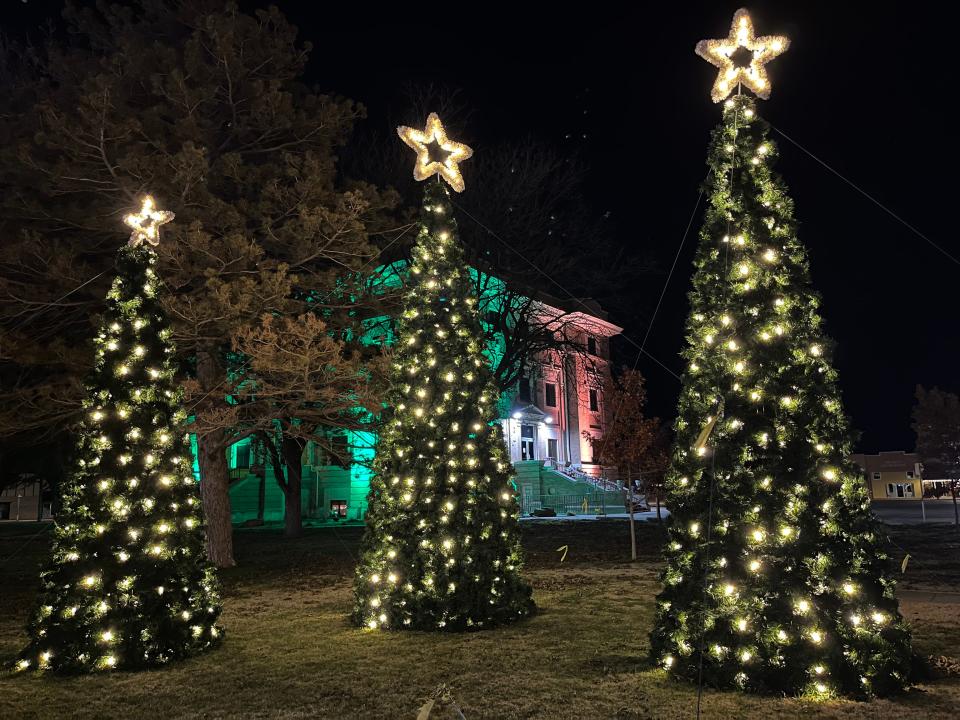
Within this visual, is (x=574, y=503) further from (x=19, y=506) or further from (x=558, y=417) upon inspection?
(x=19, y=506)

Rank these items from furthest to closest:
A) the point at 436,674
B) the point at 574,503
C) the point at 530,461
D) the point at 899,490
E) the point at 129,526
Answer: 1. the point at 899,490
2. the point at 530,461
3. the point at 574,503
4. the point at 129,526
5. the point at 436,674

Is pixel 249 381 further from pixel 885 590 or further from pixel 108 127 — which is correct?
pixel 885 590

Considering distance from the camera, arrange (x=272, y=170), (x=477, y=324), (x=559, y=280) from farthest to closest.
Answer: (x=559, y=280), (x=272, y=170), (x=477, y=324)

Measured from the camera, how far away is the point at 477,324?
8.55 m

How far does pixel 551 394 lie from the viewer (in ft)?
160

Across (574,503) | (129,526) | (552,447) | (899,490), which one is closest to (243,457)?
(552,447)

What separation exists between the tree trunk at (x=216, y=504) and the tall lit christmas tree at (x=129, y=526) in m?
7.03

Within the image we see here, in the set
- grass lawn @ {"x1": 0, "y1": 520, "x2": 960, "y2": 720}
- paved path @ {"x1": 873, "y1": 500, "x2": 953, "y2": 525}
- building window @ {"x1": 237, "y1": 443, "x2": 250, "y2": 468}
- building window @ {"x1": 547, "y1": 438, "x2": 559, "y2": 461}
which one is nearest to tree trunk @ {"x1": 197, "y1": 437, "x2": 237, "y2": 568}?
grass lawn @ {"x1": 0, "y1": 520, "x2": 960, "y2": 720}

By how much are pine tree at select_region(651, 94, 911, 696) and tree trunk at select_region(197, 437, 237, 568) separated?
1077 centimetres

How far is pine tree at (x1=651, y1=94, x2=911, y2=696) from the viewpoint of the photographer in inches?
196

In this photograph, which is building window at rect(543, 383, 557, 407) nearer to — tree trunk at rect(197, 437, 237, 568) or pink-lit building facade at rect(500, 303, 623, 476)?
pink-lit building facade at rect(500, 303, 623, 476)

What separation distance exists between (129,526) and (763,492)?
5.77 meters

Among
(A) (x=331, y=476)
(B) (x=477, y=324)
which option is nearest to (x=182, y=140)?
(B) (x=477, y=324)

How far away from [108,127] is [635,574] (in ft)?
38.1
